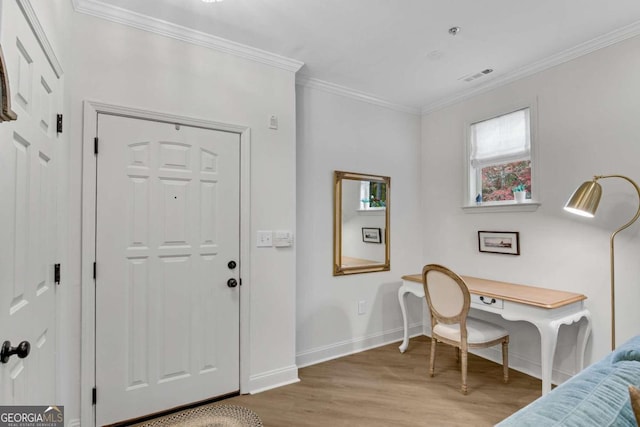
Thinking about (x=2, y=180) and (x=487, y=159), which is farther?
(x=487, y=159)

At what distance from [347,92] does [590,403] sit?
9.77 ft

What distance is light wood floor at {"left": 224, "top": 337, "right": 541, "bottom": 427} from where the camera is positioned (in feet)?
7.00

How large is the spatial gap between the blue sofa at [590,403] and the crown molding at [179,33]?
263 cm

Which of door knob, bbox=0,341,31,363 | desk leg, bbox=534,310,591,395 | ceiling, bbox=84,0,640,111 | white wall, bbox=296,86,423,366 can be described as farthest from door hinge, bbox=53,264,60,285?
desk leg, bbox=534,310,591,395

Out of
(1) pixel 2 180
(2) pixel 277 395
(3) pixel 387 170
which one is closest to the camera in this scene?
(1) pixel 2 180

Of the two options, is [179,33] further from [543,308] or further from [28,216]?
[543,308]

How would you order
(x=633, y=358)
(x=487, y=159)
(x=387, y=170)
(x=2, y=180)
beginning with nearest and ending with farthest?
(x=2, y=180) → (x=633, y=358) → (x=487, y=159) → (x=387, y=170)

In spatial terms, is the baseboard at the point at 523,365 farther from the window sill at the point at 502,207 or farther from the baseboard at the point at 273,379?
the baseboard at the point at 273,379

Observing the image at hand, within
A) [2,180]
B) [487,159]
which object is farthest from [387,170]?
[2,180]

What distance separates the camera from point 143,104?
2102 mm

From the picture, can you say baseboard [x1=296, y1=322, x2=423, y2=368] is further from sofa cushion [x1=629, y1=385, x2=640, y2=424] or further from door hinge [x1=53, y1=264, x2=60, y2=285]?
sofa cushion [x1=629, y1=385, x2=640, y2=424]

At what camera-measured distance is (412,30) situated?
2266 millimetres

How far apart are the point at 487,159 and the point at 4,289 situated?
353cm

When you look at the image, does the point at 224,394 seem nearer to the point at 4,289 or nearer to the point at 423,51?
the point at 4,289
